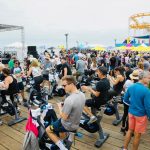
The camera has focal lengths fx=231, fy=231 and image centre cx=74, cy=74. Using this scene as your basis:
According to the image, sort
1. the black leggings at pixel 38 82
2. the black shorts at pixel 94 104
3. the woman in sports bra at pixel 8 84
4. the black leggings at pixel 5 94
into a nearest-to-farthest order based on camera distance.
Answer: the black shorts at pixel 94 104 → the woman in sports bra at pixel 8 84 → the black leggings at pixel 5 94 → the black leggings at pixel 38 82

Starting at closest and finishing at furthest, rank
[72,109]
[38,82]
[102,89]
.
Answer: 1. [72,109]
2. [102,89]
3. [38,82]

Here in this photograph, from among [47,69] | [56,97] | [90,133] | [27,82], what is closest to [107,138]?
[90,133]

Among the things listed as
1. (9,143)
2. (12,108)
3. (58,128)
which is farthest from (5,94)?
(58,128)

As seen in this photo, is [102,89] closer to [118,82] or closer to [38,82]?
[118,82]

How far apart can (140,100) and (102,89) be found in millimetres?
1258

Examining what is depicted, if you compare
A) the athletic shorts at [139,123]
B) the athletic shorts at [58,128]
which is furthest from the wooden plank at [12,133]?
the athletic shorts at [139,123]

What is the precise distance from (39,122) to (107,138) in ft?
6.21

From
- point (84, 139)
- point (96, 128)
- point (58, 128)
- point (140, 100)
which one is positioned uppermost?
point (140, 100)

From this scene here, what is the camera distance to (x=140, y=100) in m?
3.77

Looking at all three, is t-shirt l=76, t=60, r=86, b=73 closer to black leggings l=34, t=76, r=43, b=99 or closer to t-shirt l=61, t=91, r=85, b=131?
black leggings l=34, t=76, r=43, b=99

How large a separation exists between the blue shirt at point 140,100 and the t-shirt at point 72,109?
877mm

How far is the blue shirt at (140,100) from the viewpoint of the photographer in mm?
3699

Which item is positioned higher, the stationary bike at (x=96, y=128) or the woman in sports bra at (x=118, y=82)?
the woman in sports bra at (x=118, y=82)

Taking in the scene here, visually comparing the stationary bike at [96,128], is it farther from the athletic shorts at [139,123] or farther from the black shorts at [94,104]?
the athletic shorts at [139,123]
